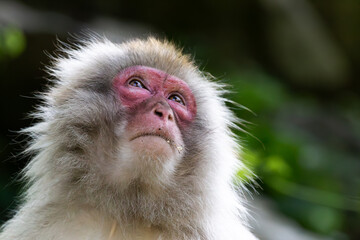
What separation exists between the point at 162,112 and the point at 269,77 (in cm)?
551

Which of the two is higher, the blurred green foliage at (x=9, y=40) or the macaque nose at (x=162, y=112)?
the blurred green foliage at (x=9, y=40)

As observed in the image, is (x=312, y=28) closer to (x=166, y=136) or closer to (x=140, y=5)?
(x=140, y=5)

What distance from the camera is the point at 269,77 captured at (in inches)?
333

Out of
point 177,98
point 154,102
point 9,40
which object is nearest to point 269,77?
point 9,40

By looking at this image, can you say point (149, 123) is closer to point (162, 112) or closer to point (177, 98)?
point (162, 112)

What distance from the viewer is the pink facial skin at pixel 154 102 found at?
10.3 feet

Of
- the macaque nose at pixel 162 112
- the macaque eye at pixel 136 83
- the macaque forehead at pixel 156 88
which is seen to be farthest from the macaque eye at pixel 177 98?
the macaque nose at pixel 162 112

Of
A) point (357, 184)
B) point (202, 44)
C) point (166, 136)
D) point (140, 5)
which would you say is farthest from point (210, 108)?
point (140, 5)

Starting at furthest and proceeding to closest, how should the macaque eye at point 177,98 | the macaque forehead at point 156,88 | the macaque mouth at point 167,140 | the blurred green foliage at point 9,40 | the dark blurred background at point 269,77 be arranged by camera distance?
the dark blurred background at point 269,77 < the blurred green foliage at point 9,40 < the macaque eye at point 177,98 < the macaque forehead at point 156,88 < the macaque mouth at point 167,140

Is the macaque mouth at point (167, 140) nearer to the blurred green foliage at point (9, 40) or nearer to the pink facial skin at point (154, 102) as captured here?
the pink facial skin at point (154, 102)

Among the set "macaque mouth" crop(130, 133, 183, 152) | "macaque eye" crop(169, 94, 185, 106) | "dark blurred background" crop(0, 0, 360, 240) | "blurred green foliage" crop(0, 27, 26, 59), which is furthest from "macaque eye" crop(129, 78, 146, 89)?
"blurred green foliage" crop(0, 27, 26, 59)

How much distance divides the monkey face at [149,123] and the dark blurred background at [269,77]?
1.08m

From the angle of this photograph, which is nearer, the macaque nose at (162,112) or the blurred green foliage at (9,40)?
the macaque nose at (162,112)

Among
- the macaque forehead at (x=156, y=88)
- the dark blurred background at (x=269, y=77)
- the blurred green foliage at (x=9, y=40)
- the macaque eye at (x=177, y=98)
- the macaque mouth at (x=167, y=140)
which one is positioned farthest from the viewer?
the dark blurred background at (x=269, y=77)
